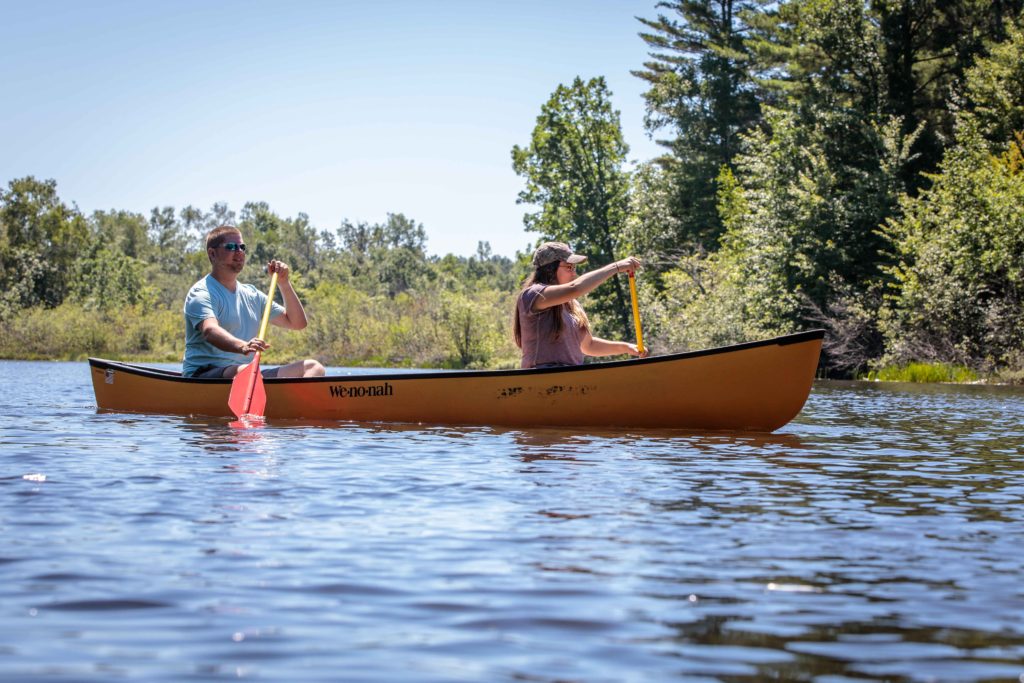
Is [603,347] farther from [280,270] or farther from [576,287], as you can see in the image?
[280,270]

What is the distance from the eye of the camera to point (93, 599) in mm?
3531

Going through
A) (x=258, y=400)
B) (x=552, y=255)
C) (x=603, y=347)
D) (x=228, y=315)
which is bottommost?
(x=258, y=400)

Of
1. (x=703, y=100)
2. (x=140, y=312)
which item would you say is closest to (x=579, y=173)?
(x=703, y=100)

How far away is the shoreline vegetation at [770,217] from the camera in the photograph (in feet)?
87.3

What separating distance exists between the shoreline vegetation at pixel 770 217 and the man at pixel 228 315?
18.8 m

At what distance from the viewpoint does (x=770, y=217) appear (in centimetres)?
3291

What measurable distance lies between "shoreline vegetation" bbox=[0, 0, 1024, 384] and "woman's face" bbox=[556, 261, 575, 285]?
59.0ft

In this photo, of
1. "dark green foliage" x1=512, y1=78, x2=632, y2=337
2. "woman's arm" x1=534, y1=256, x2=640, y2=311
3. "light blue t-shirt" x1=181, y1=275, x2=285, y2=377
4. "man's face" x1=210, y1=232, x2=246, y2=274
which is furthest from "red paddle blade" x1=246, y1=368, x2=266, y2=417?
"dark green foliage" x1=512, y1=78, x2=632, y2=337

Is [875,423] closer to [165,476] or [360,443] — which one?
[360,443]

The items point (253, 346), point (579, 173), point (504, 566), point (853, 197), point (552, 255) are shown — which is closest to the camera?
point (504, 566)

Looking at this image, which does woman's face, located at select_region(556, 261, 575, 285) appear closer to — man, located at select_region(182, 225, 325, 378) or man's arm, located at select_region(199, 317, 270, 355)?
man, located at select_region(182, 225, 325, 378)

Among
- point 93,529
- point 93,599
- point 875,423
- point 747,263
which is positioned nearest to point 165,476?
point 93,529

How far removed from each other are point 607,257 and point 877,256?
58.1 feet

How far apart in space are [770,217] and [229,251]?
2519cm
